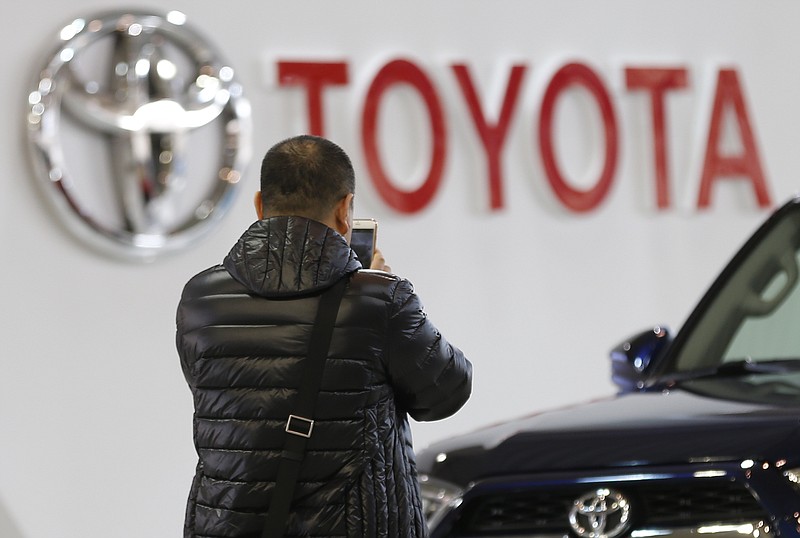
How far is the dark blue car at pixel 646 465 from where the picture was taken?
8.59 feet

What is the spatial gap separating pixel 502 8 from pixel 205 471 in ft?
17.9

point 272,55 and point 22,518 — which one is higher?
point 272,55

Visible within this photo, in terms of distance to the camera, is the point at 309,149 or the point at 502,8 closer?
the point at 309,149

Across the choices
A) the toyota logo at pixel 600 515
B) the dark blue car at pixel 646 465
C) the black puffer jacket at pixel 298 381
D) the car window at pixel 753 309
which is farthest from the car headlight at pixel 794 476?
the car window at pixel 753 309

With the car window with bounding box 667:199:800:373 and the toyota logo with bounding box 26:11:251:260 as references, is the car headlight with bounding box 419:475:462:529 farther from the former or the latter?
the toyota logo with bounding box 26:11:251:260

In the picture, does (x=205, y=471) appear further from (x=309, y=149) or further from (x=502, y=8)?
(x=502, y=8)

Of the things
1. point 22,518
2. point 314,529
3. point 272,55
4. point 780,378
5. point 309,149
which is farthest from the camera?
point 272,55

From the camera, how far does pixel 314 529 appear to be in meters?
2.29

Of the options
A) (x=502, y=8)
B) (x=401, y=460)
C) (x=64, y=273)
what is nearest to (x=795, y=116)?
(x=502, y=8)

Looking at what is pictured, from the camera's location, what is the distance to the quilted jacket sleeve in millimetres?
2355

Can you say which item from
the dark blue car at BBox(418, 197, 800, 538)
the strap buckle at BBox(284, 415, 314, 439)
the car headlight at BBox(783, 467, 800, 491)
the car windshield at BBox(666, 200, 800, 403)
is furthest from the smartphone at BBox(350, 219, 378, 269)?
the car windshield at BBox(666, 200, 800, 403)

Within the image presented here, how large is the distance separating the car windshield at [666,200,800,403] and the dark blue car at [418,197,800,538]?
12mm

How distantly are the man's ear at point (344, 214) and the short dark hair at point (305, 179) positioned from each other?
0.01m

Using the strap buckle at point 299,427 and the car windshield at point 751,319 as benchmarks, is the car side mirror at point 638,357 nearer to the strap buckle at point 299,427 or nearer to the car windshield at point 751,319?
the car windshield at point 751,319
